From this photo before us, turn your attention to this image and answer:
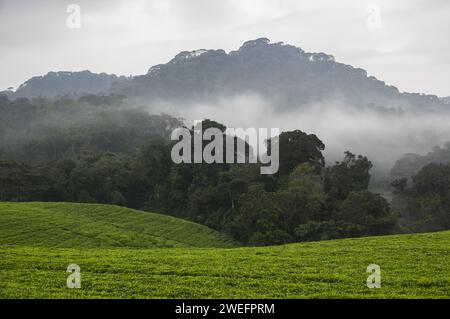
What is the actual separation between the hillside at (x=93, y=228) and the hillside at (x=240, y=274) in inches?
568

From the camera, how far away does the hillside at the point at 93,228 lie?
41.8 metres

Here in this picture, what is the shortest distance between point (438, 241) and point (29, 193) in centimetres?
6310

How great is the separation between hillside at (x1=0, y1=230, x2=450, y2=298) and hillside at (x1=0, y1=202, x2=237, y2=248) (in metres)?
14.4

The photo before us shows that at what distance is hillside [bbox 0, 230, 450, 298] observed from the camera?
1750 centimetres

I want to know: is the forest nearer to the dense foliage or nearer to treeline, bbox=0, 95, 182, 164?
the dense foliage

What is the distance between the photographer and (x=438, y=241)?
31.4 m

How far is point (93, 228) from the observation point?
156 feet

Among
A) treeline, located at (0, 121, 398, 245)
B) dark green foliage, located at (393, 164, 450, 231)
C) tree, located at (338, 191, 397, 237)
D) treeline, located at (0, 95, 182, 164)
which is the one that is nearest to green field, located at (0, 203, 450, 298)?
tree, located at (338, 191, 397, 237)

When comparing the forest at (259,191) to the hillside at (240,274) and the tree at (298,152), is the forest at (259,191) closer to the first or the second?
the tree at (298,152)

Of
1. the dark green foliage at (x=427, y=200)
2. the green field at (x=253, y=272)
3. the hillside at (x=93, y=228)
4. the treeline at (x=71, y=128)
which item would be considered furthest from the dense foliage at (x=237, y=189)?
the treeline at (x=71, y=128)

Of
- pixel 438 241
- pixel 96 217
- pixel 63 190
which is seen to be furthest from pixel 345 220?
pixel 63 190

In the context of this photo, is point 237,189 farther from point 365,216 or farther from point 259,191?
point 365,216

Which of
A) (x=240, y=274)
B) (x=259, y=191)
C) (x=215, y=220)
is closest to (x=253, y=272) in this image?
(x=240, y=274)
